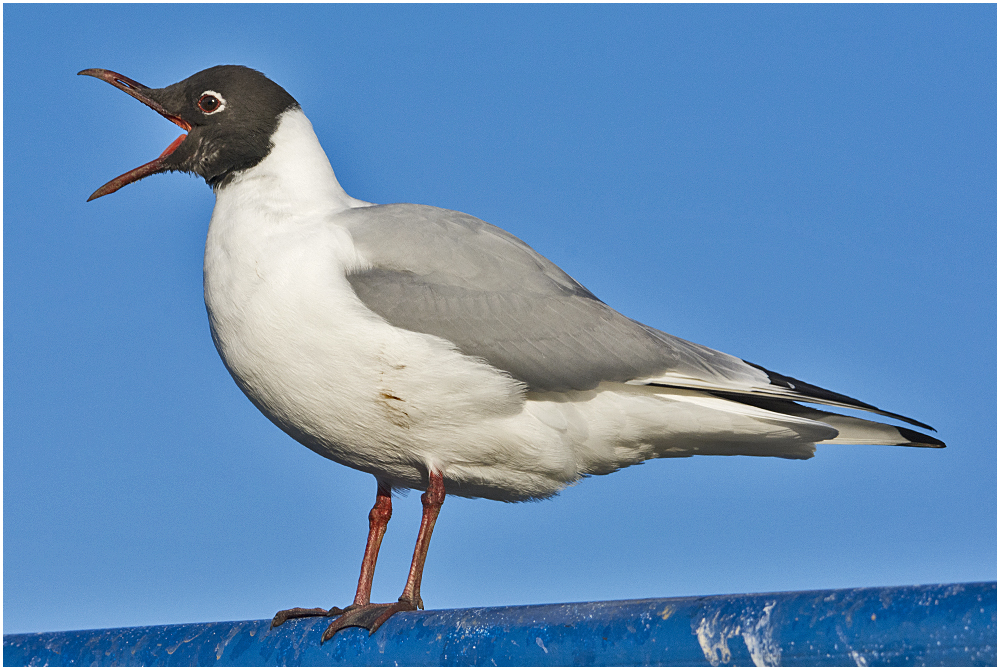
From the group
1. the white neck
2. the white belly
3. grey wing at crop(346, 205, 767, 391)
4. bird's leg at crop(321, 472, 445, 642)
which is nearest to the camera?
bird's leg at crop(321, 472, 445, 642)

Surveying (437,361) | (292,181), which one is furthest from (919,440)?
(292,181)

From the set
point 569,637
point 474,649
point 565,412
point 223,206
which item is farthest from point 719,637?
point 223,206

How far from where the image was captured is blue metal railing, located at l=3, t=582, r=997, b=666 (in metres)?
1.99

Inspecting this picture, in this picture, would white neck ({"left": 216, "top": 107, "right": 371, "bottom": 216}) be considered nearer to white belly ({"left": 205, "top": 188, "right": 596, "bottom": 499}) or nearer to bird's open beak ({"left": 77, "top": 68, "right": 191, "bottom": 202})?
white belly ({"left": 205, "top": 188, "right": 596, "bottom": 499})

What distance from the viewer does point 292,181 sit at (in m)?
4.39

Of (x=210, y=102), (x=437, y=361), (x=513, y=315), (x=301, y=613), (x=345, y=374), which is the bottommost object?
(x=301, y=613)

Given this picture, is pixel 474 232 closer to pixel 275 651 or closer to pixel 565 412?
pixel 565 412

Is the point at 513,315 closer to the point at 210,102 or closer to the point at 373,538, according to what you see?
the point at 373,538

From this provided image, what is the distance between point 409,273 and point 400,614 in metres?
1.27

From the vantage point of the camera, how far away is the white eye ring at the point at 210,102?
457 centimetres

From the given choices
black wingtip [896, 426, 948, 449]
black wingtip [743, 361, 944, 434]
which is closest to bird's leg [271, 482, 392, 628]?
black wingtip [743, 361, 944, 434]

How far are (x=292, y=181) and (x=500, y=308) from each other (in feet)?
3.53

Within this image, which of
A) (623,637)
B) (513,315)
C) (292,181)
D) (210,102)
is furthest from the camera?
(210,102)

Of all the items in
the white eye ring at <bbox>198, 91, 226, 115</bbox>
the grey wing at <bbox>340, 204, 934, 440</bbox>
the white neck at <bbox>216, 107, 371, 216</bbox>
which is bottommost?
the grey wing at <bbox>340, 204, 934, 440</bbox>
